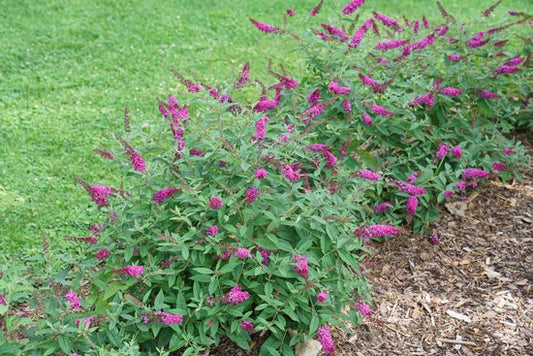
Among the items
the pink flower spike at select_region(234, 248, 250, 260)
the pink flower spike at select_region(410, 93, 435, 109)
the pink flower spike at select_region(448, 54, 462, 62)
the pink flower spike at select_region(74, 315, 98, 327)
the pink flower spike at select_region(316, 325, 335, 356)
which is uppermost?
the pink flower spike at select_region(448, 54, 462, 62)

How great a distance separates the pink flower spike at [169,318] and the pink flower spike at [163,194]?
21.1 inches

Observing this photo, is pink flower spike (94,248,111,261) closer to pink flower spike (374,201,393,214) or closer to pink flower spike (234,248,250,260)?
pink flower spike (234,248,250,260)

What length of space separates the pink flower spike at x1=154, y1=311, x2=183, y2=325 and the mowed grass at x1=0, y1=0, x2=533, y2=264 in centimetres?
157

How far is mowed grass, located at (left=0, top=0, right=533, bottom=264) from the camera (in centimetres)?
488

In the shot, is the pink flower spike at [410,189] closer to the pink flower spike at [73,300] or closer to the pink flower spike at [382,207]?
the pink flower spike at [382,207]

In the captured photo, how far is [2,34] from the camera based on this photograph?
7367 mm

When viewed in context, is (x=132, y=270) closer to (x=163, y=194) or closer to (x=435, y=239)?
(x=163, y=194)

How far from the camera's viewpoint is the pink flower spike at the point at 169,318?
2.95 m

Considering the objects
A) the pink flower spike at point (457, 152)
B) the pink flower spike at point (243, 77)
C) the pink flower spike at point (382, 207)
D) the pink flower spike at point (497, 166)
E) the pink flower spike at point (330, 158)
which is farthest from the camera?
the pink flower spike at point (497, 166)

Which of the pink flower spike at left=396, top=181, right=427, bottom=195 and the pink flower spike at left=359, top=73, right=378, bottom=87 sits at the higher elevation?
the pink flower spike at left=359, top=73, right=378, bottom=87

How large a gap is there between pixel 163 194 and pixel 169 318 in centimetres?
57

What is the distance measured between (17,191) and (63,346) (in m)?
2.41

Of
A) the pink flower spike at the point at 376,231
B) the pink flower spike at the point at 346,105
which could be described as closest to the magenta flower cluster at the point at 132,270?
the pink flower spike at the point at 376,231

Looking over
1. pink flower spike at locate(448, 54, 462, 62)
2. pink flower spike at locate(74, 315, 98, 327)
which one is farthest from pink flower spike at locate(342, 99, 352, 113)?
pink flower spike at locate(74, 315, 98, 327)
